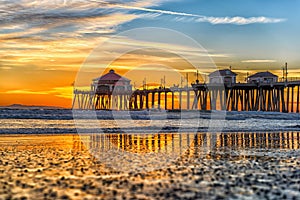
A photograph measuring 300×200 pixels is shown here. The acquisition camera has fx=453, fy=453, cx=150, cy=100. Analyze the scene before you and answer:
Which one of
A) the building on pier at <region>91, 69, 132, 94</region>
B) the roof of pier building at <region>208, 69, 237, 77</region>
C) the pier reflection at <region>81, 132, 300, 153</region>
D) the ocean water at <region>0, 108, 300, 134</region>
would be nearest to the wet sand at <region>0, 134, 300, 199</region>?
the pier reflection at <region>81, 132, 300, 153</region>

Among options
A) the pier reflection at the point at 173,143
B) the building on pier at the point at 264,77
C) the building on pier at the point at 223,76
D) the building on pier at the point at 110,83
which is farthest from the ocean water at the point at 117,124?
the building on pier at the point at 110,83

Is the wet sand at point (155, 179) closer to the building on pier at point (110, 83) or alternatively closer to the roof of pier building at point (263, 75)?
the roof of pier building at point (263, 75)

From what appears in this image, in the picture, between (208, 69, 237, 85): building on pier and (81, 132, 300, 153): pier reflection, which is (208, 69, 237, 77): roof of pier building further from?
(81, 132, 300, 153): pier reflection

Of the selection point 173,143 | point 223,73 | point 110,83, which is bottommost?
point 173,143

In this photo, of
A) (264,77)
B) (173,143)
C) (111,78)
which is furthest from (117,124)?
(111,78)

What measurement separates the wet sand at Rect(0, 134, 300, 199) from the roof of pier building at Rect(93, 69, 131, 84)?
75.1 meters

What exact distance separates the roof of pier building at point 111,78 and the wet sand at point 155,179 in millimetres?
75086

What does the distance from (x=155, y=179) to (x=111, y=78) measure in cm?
8006

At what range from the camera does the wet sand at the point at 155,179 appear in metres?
7.42

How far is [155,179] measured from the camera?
8.88 meters

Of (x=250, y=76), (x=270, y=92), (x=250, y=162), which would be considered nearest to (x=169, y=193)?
(x=250, y=162)

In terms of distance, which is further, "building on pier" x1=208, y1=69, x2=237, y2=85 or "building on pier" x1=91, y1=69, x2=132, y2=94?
"building on pier" x1=91, y1=69, x2=132, y2=94

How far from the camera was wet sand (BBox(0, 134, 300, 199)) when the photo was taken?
742 centimetres

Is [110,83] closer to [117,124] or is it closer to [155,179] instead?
[117,124]
